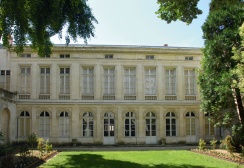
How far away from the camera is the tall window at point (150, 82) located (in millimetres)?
26203

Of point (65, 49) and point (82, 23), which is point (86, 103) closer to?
point (65, 49)

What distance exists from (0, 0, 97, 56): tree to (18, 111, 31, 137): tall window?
41.6ft

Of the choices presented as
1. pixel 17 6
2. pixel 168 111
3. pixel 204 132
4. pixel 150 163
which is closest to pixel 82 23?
pixel 17 6

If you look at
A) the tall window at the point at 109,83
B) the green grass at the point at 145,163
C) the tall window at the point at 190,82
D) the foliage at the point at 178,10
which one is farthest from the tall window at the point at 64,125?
the foliage at the point at 178,10

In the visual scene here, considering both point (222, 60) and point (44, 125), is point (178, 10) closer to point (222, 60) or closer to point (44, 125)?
point (222, 60)

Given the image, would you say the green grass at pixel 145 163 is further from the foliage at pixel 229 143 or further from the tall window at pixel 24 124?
the tall window at pixel 24 124

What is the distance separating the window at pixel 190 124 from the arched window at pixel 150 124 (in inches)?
111

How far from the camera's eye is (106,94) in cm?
2570

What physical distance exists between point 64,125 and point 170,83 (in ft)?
31.0

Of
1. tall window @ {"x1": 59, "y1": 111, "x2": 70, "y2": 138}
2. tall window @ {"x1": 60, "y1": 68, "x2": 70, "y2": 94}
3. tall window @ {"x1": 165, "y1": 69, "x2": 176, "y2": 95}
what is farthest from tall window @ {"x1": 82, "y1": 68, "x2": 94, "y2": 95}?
tall window @ {"x1": 165, "y1": 69, "x2": 176, "y2": 95}

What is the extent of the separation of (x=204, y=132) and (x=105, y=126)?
834 cm

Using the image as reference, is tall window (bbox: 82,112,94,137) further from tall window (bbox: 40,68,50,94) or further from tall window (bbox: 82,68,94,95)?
tall window (bbox: 40,68,50,94)

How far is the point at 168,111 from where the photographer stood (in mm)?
26094

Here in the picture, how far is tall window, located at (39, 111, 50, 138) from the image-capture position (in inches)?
985
